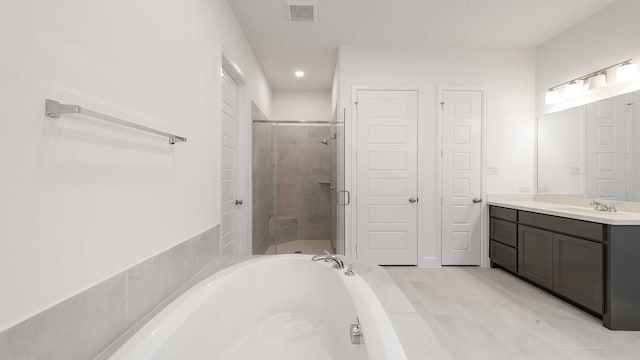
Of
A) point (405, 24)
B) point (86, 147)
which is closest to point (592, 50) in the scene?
point (405, 24)

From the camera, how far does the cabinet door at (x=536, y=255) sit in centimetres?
253

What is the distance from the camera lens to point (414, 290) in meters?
2.68

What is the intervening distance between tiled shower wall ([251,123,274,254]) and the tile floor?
1.65 metres

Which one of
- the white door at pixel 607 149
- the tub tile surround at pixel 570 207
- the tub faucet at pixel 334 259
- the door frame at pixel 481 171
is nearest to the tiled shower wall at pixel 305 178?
the door frame at pixel 481 171

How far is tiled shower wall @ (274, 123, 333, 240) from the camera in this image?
12.0 feet

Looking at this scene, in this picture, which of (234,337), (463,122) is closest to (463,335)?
(234,337)

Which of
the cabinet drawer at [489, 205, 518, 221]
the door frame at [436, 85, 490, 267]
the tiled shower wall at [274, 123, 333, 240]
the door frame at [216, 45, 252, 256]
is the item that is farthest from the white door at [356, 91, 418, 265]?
the door frame at [216, 45, 252, 256]

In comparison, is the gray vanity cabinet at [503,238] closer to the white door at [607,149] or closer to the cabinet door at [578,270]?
the cabinet door at [578,270]

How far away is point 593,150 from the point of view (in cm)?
273

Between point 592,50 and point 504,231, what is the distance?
6.62ft

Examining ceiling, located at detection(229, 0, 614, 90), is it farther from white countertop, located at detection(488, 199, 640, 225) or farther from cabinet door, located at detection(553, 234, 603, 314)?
cabinet door, located at detection(553, 234, 603, 314)

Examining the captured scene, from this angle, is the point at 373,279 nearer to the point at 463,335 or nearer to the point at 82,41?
the point at 463,335

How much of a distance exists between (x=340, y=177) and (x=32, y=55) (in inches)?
105

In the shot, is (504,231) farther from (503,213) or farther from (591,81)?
(591,81)
